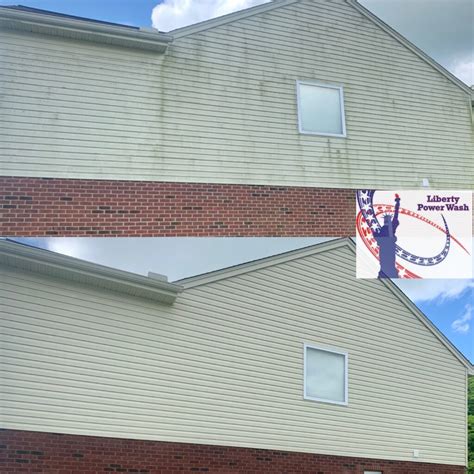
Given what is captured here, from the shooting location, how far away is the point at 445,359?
1680 centimetres

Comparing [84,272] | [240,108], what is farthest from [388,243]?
[84,272]

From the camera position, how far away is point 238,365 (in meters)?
13.4

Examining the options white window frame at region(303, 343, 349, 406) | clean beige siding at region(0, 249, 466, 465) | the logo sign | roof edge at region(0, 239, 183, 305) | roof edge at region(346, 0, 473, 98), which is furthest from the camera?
roof edge at region(346, 0, 473, 98)

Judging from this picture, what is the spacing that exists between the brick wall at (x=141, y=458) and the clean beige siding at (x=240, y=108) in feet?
15.9

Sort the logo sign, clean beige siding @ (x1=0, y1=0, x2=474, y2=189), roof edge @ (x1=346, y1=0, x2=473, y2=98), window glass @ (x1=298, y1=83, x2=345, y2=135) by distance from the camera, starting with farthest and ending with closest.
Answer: roof edge @ (x1=346, y1=0, x2=473, y2=98) → the logo sign → window glass @ (x1=298, y1=83, x2=345, y2=135) → clean beige siding @ (x1=0, y1=0, x2=474, y2=189)

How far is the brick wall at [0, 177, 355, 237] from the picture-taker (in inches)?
495

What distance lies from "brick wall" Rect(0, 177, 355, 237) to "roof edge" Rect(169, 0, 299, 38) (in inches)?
131

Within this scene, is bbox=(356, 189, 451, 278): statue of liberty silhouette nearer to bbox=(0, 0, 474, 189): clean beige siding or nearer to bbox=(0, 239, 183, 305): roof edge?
bbox=(0, 0, 474, 189): clean beige siding

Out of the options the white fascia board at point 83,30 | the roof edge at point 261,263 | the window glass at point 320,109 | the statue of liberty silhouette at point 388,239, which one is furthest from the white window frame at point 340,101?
the white fascia board at point 83,30

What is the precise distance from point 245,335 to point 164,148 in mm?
4032

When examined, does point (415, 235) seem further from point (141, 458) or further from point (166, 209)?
point (141, 458)

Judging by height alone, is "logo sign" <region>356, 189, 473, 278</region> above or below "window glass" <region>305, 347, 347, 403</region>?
above

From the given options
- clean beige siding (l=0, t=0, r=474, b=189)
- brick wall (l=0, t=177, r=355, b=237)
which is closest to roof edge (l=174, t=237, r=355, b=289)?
brick wall (l=0, t=177, r=355, b=237)

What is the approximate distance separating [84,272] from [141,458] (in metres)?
3.37
